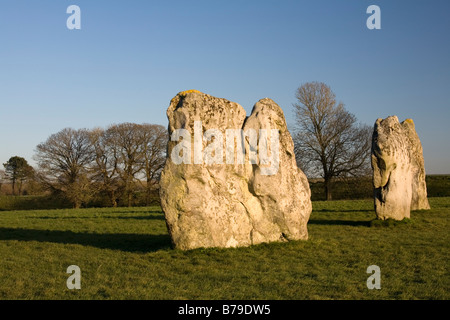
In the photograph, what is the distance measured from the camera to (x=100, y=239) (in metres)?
16.0

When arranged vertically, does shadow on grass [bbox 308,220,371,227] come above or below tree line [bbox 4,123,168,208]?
below

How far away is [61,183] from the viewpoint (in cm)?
4550

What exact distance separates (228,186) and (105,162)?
37.1 metres

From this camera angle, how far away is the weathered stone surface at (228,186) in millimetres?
12203

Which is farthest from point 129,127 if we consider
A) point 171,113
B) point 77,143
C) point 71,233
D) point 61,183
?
point 171,113

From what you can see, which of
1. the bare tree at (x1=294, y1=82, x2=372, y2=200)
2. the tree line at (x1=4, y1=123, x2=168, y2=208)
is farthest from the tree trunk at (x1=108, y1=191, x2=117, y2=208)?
the bare tree at (x1=294, y1=82, x2=372, y2=200)

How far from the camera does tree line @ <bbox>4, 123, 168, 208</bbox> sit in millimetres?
45375

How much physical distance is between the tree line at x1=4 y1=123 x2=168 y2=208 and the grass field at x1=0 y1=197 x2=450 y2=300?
93.3 feet

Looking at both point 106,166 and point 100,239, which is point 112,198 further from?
point 100,239

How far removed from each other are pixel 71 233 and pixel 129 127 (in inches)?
1219

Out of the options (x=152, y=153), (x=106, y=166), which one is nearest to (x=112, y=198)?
(x=106, y=166)

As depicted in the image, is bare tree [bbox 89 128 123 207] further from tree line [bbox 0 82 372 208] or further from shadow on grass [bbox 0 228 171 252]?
shadow on grass [bbox 0 228 171 252]
